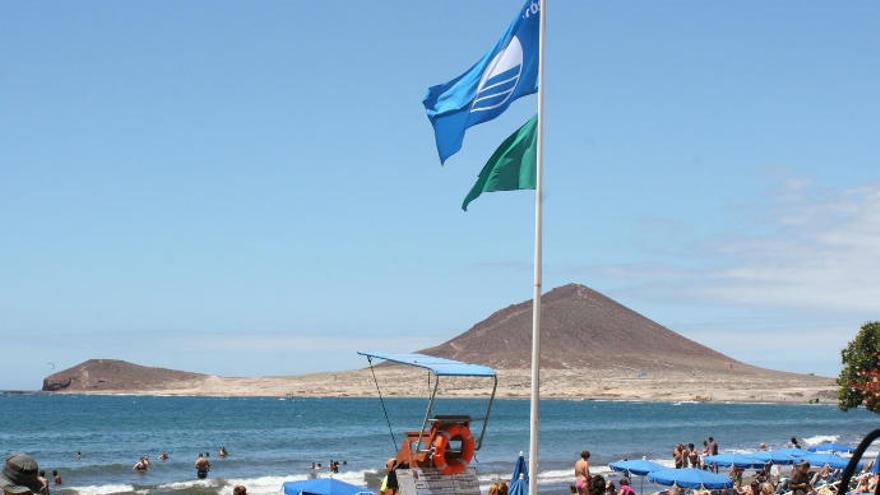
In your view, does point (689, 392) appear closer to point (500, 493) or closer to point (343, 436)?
point (343, 436)

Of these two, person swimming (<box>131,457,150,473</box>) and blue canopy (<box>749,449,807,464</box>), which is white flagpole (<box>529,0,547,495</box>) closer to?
blue canopy (<box>749,449,807,464</box>)

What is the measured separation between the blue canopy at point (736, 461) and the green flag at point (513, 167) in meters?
23.8

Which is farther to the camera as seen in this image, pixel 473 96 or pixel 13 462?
pixel 473 96

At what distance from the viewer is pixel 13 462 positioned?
4527mm

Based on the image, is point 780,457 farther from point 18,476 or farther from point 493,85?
point 18,476

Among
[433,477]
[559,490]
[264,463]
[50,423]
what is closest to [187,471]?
[264,463]

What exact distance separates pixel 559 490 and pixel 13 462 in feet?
122

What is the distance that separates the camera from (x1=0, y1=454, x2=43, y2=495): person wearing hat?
4492 millimetres

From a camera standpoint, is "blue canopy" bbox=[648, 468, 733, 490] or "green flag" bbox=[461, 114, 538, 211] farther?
"blue canopy" bbox=[648, 468, 733, 490]

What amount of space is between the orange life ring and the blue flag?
3522mm

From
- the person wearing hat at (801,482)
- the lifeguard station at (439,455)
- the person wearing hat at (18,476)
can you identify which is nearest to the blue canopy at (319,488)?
the person wearing hat at (801,482)

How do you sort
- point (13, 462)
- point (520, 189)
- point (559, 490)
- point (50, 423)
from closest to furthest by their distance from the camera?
1. point (13, 462)
2. point (520, 189)
3. point (559, 490)
4. point (50, 423)

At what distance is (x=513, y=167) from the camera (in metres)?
13.8

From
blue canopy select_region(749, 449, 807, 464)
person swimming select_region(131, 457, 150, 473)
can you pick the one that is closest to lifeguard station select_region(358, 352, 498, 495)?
blue canopy select_region(749, 449, 807, 464)
